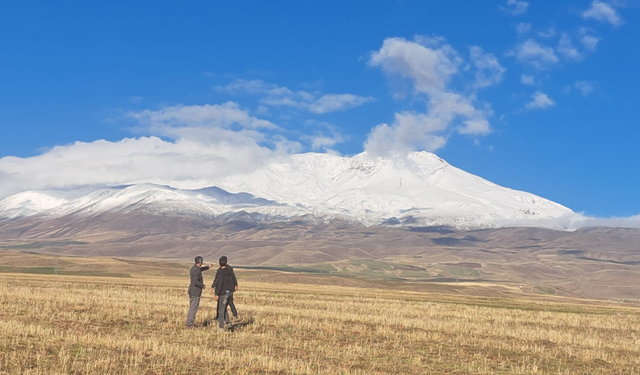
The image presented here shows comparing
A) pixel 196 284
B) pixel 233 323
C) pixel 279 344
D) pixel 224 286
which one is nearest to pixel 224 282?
pixel 224 286

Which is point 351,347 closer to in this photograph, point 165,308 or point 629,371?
point 629,371

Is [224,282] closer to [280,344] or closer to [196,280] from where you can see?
[196,280]

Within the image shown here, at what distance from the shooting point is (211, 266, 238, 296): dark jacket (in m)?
23.1

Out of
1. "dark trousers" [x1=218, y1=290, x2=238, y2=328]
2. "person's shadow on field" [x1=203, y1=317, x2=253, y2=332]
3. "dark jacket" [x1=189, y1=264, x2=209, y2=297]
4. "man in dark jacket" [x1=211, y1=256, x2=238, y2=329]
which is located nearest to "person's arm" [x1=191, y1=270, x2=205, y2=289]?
"dark jacket" [x1=189, y1=264, x2=209, y2=297]

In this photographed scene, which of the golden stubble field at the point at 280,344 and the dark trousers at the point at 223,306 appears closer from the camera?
the golden stubble field at the point at 280,344

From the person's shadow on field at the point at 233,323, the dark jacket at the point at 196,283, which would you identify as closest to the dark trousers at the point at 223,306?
the person's shadow on field at the point at 233,323

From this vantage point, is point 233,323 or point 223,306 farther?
point 233,323

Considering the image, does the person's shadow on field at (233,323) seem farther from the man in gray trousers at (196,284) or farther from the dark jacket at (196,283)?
the dark jacket at (196,283)

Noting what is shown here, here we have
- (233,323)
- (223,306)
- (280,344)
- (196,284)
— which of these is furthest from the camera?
(233,323)

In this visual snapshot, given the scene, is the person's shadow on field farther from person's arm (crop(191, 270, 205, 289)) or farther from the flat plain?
person's arm (crop(191, 270, 205, 289))

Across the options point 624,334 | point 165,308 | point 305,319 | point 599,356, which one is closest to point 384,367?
point 599,356

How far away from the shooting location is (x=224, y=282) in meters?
23.2

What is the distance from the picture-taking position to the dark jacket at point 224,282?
23.1 metres

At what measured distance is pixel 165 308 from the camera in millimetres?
28719
